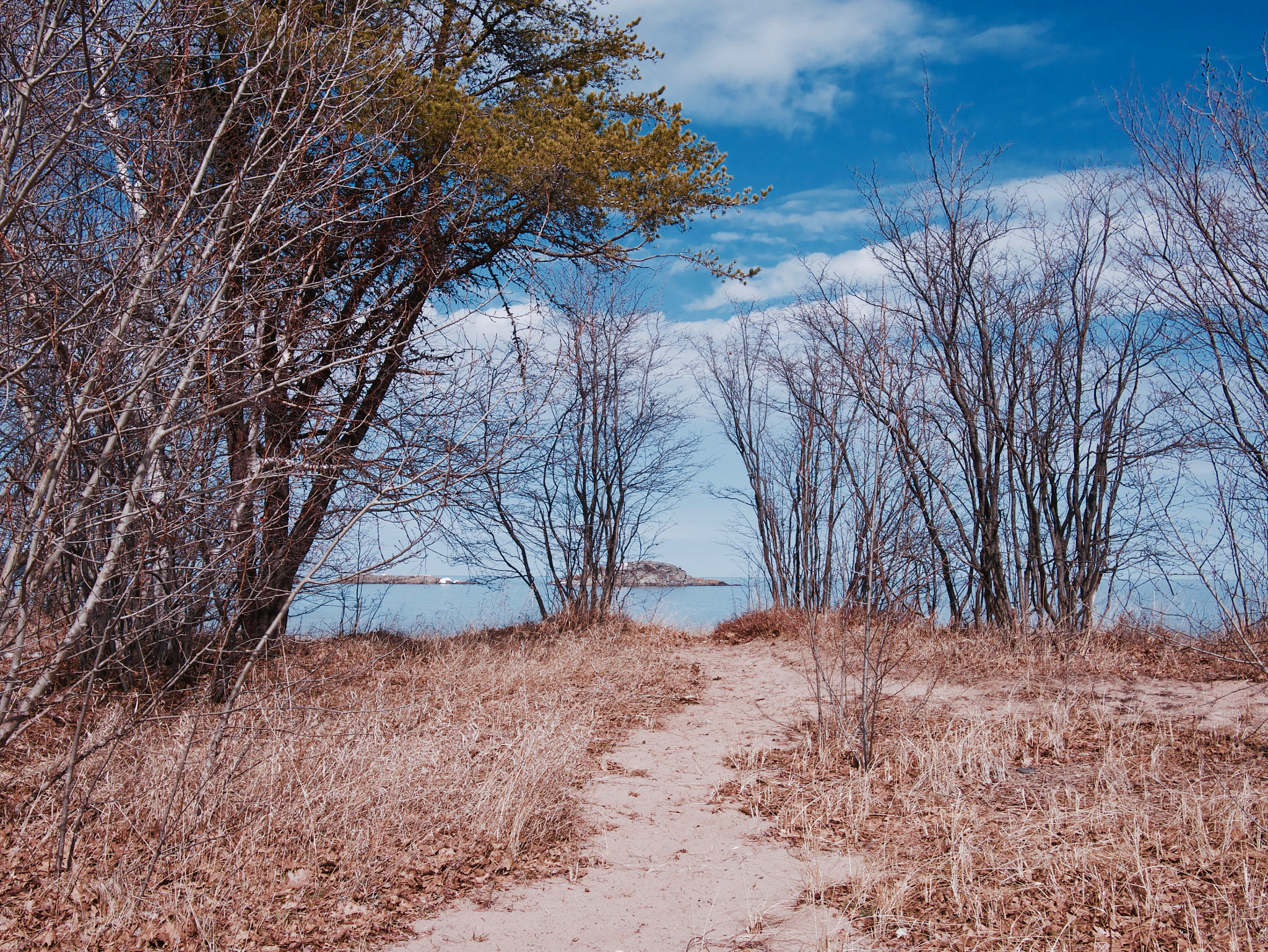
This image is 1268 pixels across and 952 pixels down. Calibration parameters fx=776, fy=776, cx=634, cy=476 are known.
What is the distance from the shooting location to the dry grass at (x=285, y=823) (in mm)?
3572

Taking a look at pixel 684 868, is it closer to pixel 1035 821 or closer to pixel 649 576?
pixel 1035 821

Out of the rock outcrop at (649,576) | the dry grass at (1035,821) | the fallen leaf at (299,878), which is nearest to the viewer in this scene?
the dry grass at (1035,821)

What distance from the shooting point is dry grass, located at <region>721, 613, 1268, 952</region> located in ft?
11.7

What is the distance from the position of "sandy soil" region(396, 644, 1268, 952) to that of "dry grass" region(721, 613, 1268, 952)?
0.22 meters

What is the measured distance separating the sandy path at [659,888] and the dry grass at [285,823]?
0.22 meters

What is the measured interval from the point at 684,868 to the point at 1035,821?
2162 millimetres

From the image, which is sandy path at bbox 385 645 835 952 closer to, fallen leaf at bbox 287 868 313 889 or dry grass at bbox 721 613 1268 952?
dry grass at bbox 721 613 1268 952

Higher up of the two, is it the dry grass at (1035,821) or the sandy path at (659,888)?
the dry grass at (1035,821)

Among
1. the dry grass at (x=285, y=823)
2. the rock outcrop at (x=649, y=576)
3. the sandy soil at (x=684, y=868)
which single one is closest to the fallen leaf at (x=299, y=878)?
the dry grass at (x=285, y=823)

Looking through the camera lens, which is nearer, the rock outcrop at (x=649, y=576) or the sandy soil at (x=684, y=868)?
the sandy soil at (x=684, y=868)

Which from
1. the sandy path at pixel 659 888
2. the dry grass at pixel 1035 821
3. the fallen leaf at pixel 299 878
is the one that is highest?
the fallen leaf at pixel 299 878

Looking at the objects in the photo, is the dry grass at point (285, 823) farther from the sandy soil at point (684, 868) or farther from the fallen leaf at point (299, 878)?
the sandy soil at point (684, 868)

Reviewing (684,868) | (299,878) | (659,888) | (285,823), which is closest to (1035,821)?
(684,868)

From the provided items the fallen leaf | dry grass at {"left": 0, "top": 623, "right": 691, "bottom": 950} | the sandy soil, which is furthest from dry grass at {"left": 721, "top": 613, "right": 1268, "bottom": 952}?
the fallen leaf
